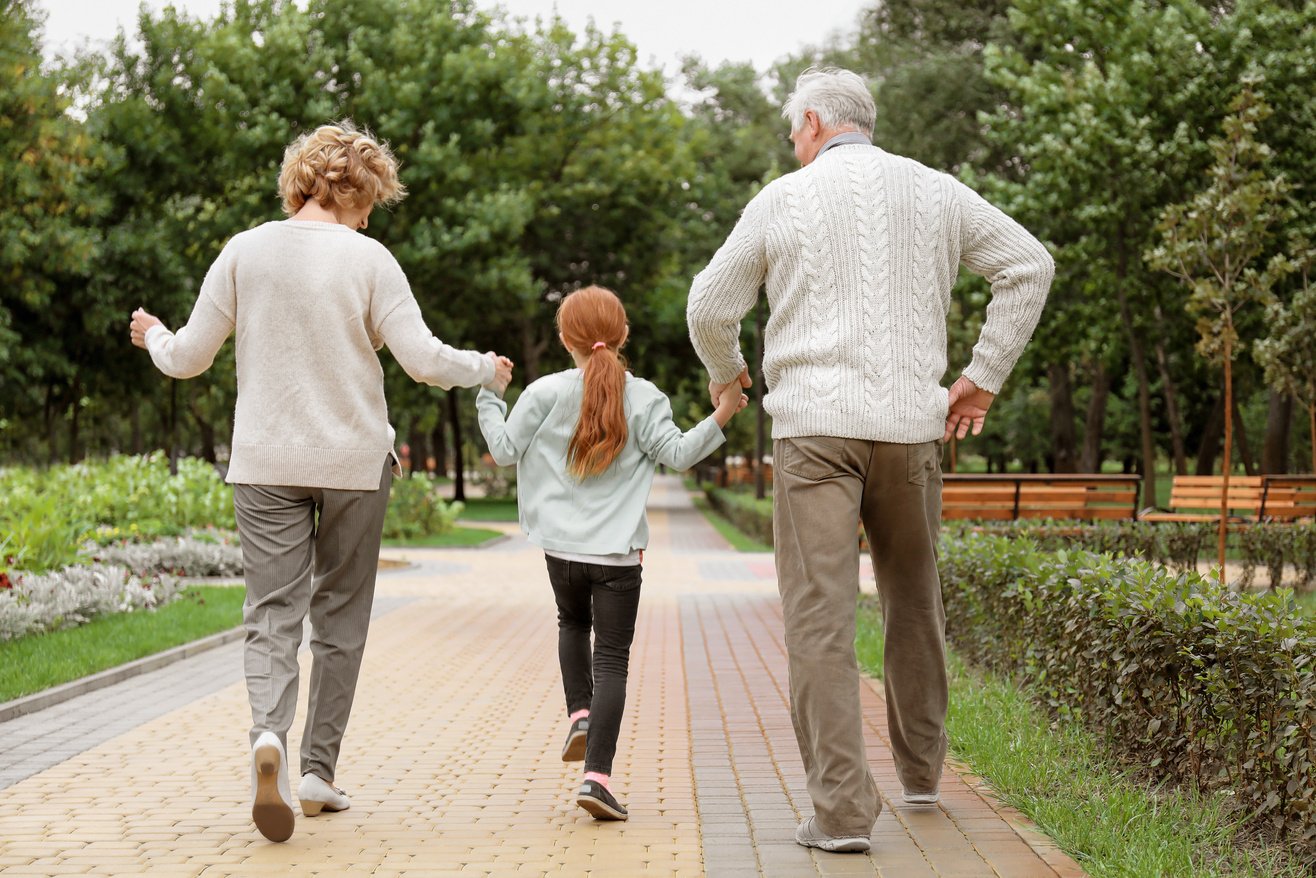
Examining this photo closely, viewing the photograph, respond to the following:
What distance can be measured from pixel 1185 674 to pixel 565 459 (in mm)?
1981

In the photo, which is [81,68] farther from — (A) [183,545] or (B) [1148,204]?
→ (B) [1148,204]

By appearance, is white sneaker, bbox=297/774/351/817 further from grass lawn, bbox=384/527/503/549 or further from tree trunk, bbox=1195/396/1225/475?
tree trunk, bbox=1195/396/1225/475

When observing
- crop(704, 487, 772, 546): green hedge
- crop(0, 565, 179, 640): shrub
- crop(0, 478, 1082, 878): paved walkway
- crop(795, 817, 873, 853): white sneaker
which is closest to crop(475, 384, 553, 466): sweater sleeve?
crop(0, 478, 1082, 878): paved walkway

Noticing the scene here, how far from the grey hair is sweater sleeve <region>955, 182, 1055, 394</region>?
1.22 ft

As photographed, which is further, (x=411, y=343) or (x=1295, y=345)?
(x=1295, y=345)

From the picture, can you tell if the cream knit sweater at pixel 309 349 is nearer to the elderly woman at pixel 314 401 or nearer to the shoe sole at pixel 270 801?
the elderly woman at pixel 314 401

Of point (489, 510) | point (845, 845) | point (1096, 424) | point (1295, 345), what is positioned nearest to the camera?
point (845, 845)

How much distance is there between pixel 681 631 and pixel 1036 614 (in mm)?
5253

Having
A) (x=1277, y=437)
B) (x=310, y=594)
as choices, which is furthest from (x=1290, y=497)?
(x=310, y=594)

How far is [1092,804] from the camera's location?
14.1 feet

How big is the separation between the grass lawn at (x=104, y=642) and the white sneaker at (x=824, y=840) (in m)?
4.54

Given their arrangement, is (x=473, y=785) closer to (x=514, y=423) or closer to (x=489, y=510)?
(x=514, y=423)

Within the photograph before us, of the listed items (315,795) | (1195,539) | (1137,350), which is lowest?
(315,795)

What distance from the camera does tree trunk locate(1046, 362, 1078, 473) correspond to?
32500mm
